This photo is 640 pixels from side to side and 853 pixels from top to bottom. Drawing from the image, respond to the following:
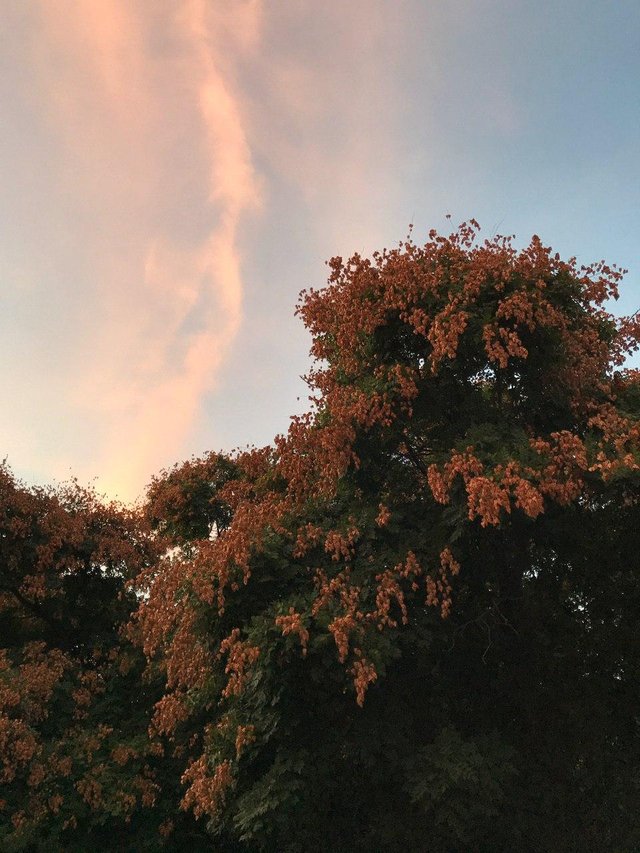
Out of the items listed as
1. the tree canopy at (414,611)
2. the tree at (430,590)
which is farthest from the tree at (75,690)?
the tree at (430,590)

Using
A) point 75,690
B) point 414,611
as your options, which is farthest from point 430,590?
point 75,690

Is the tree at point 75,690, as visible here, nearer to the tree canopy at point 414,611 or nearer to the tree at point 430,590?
the tree canopy at point 414,611

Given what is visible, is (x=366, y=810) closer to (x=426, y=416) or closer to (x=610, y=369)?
(x=426, y=416)

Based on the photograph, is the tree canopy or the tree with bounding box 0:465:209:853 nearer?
the tree canopy

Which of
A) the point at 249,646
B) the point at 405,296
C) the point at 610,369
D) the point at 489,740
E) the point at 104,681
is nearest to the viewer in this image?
the point at 249,646

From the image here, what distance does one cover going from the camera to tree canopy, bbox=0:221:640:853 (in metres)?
10.9

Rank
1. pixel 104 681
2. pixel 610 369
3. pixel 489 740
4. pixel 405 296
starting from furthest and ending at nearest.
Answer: pixel 104 681, pixel 610 369, pixel 405 296, pixel 489 740

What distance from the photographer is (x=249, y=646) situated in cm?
1070

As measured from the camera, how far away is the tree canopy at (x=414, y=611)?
10883mm

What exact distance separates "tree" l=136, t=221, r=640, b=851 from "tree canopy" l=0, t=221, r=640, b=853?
0.16ft

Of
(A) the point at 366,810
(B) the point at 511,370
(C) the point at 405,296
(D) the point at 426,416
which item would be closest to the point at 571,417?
(B) the point at 511,370

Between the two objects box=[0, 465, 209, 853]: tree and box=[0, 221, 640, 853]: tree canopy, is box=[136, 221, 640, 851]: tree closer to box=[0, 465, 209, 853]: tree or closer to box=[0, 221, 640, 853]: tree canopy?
box=[0, 221, 640, 853]: tree canopy

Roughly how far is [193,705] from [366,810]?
3573 mm

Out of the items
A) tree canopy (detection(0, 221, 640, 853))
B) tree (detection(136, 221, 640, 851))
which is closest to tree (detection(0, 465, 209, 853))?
tree canopy (detection(0, 221, 640, 853))
